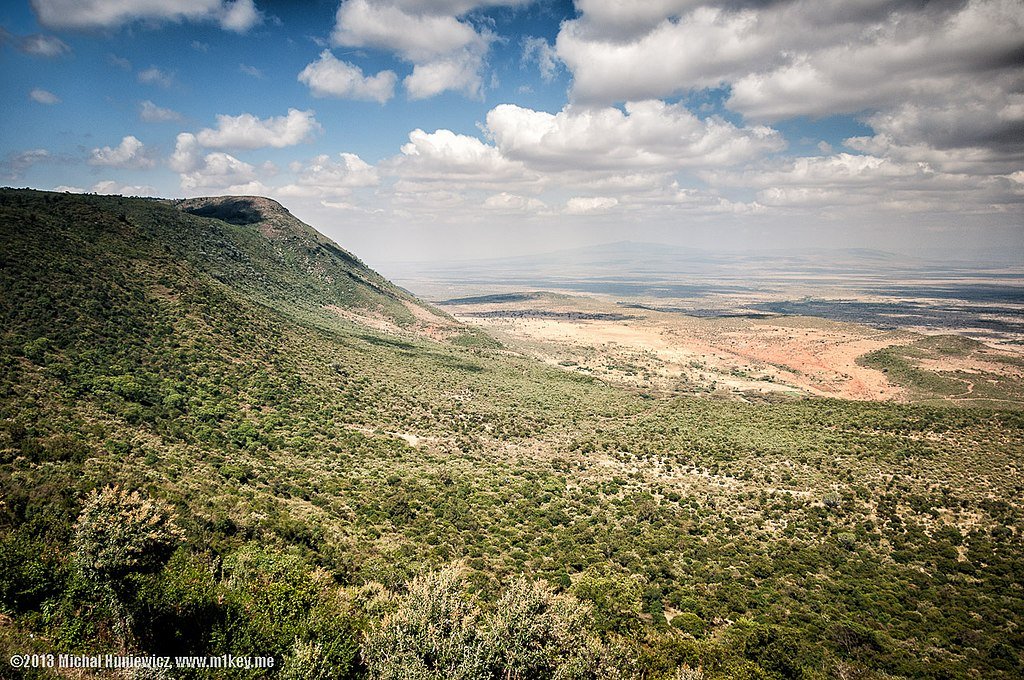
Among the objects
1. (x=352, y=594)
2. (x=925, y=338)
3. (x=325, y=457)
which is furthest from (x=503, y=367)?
(x=925, y=338)

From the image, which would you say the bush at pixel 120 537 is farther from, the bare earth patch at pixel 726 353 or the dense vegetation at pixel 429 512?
the bare earth patch at pixel 726 353

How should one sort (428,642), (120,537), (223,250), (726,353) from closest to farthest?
(428,642)
(120,537)
(223,250)
(726,353)

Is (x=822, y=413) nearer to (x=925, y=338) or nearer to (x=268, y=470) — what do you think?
(x=268, y=470)

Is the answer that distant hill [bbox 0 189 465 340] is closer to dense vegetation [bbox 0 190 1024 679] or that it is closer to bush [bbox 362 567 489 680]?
dense vegetation [bbox 0 190 1024 679]

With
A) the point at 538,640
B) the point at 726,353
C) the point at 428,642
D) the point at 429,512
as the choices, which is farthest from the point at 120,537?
the point at 726,353

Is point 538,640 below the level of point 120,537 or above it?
below

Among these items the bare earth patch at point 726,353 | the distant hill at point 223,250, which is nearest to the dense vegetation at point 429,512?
the distant hill at point 223,250

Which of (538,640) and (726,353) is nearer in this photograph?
(538,640)

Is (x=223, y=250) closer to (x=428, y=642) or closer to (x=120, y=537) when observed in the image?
(x=120, y=537)

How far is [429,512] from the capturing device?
98.4 ft

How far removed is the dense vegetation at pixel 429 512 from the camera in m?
16.1

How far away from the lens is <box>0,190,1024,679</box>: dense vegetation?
16.1 meters

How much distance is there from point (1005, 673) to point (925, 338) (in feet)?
404

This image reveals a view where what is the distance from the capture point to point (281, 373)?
4709 cm
